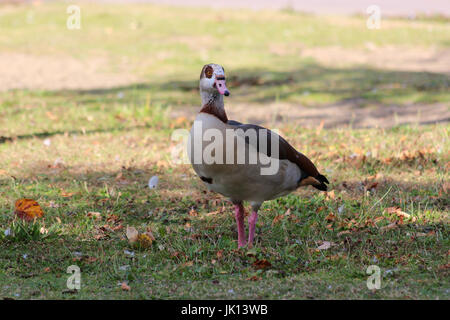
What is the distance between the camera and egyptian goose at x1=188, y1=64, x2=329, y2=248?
427cm

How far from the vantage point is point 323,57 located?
43.6 ft

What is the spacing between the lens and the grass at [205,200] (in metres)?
4.31

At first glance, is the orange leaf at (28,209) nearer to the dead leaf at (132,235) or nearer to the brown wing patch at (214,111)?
the dead leaf at (132,235)

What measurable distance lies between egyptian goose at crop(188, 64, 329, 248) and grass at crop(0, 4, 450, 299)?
517 millimetres

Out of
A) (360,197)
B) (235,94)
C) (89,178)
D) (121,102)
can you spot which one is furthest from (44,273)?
(235,94)

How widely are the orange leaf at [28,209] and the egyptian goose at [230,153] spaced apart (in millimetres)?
1729

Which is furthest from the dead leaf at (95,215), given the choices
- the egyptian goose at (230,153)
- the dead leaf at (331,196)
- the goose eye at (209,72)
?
the dead leaf at (331,196)

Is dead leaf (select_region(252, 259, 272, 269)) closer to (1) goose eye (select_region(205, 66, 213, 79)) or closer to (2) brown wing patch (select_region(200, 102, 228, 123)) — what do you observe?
(2) brown wing patch (select_region(200, 102, 228, 123))

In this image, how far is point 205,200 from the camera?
598cm

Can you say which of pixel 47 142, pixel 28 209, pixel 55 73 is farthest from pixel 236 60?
pixel 28 209

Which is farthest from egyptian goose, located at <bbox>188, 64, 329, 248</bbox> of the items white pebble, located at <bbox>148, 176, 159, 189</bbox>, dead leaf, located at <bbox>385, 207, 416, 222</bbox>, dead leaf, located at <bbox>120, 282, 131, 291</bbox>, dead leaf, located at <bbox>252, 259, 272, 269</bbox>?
white pebble, located at <bbox>148, 176, 159, 189</bbox>

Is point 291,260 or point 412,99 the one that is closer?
point 291,260
